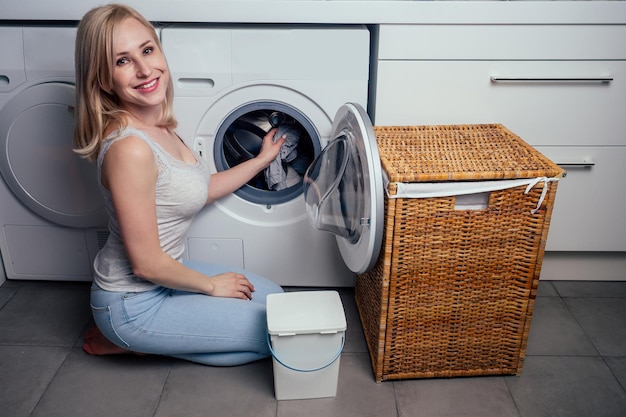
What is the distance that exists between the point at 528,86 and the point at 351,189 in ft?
2.17

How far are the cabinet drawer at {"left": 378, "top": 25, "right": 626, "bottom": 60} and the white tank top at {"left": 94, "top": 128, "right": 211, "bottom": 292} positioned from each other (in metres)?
0.67

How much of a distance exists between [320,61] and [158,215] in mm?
649

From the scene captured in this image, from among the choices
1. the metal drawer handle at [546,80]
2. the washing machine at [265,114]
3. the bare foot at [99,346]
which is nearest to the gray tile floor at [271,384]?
the bare foot at [99,346]

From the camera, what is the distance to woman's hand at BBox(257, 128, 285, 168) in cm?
192

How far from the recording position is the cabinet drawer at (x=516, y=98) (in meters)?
1.84

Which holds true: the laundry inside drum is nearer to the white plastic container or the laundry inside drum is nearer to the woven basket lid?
the woven basket lid

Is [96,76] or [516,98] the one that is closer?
[96,76]

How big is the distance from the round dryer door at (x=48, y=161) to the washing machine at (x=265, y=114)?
0.35 metres

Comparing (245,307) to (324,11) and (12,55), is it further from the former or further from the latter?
(12,55)

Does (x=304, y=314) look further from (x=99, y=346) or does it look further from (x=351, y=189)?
(x=99, y=346)

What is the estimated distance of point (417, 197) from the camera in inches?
58.2

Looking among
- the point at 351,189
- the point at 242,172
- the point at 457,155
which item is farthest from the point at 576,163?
the point at 242,172

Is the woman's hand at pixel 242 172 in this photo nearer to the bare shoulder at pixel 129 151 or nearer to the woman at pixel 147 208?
the woman at pixel 147 208

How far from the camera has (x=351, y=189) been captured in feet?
5.56
